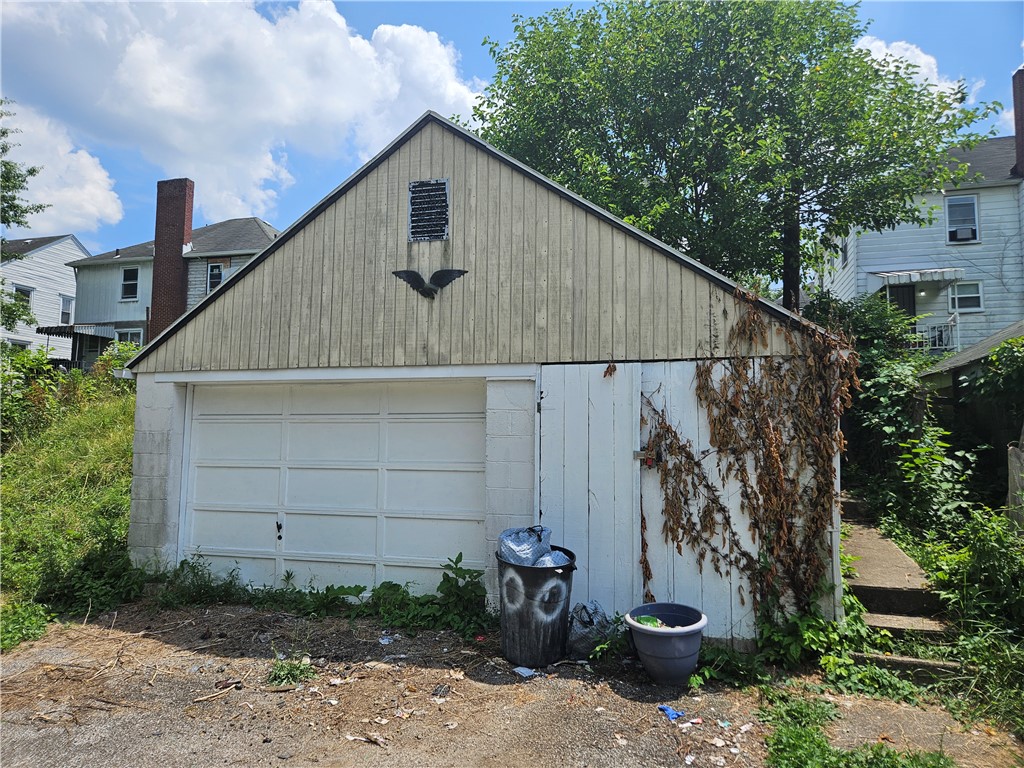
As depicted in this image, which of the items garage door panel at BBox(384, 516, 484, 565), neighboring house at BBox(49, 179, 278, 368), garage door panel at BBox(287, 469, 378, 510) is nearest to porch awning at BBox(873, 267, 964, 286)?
garage door panel at BBox(384, 516, 484, 565)

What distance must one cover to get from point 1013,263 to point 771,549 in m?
16.1

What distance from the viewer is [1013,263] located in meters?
16.0

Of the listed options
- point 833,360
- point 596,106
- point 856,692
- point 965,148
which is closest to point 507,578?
point 856,692

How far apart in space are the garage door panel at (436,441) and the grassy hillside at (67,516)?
3.44 metres

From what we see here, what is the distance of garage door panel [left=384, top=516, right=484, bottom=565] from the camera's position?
6320 mm

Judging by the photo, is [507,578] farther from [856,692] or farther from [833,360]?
[833,360]

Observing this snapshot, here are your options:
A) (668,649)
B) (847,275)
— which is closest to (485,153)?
(668,649)

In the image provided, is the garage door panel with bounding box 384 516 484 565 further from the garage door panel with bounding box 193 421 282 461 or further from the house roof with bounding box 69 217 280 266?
the house roof with bounding box 69 217 280 266

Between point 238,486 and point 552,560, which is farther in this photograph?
point 238,486

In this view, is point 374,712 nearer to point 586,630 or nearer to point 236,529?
point 586,630

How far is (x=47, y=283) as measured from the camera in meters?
26.9

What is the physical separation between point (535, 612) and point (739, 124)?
419 inches

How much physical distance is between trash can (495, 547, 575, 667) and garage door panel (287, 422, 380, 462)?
2411mm

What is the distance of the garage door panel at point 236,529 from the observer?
6.97m
